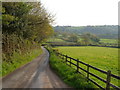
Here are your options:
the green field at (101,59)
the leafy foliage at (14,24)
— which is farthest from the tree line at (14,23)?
the green field at (101,59)

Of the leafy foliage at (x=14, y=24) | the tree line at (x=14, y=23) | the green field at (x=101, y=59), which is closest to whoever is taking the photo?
the leafy foliage at (x=14, y=24)

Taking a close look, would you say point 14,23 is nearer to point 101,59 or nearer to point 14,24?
point 14,24

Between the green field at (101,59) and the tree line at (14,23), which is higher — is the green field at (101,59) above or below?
below

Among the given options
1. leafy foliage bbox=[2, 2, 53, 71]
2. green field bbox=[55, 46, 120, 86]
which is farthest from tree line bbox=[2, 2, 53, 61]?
green field bbox=[55, 46, 120, 86]

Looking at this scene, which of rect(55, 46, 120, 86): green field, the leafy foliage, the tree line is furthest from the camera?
rect(55, 46, 120, 86): green field

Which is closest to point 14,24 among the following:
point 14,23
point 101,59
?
point 14,23

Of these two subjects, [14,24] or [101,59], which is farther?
[101,59]

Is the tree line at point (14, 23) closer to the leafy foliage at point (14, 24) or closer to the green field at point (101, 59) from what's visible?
the leafy foliage at point (14, 24)

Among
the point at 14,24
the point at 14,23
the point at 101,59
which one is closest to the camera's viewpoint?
the point at 14,24

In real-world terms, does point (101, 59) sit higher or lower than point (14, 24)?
lower

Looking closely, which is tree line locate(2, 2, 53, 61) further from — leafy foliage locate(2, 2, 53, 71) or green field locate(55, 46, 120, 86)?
green field locate(55, 46, 120, 86)

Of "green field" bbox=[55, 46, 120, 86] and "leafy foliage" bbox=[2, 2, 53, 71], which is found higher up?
"leafy foliage" bbox=[2, 2, 53, 71]

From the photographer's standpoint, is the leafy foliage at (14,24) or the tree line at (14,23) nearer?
the leafy foliage at (14,24)

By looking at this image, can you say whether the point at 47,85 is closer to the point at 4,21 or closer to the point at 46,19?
the point at 4,21
